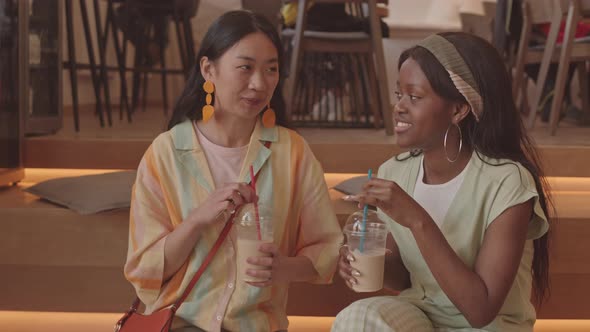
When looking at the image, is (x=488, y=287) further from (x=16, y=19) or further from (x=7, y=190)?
(x=16, y=19)

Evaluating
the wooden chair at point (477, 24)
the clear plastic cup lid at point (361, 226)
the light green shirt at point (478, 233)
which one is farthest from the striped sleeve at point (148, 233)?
the wooden chair at point (477, 24)

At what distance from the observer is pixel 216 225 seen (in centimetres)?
179

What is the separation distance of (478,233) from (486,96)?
29 centimetres

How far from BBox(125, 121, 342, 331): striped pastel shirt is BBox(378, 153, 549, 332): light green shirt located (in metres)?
0.20

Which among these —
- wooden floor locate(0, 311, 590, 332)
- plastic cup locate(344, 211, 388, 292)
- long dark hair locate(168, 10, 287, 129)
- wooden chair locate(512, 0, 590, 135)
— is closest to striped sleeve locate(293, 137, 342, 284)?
long dark hair locate(168, 10, 287, 129)

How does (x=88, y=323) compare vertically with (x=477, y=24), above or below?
below

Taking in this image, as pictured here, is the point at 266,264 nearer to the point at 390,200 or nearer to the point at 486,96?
the point at 390,200

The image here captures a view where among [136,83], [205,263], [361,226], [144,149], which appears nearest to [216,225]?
[205,263]

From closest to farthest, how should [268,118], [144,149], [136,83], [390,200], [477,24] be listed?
[390,200] → [268,118] → [144,149] → [477,24] → [136,83]

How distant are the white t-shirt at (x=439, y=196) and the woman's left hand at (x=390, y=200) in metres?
0.20

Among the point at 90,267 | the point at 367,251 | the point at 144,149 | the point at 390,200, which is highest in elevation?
the point at 390,200

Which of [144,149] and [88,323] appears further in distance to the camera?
[144,149]

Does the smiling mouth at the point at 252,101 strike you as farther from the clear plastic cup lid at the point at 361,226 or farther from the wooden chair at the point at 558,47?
the wooden chair at the point at 558,47

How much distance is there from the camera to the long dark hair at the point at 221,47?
5.89 feet
